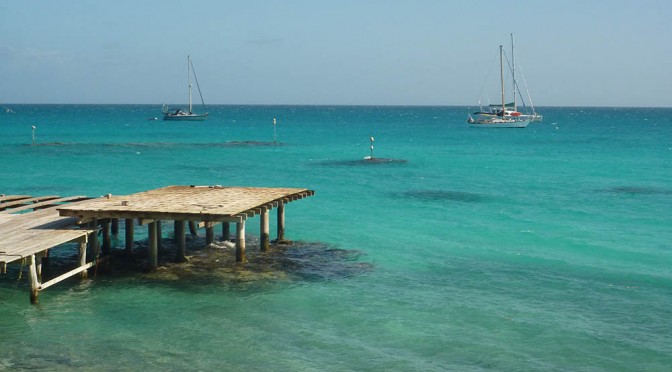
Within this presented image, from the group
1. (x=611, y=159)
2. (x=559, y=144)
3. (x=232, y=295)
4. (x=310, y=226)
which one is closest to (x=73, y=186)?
(x=310, y=226)

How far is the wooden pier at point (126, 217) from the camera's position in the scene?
1920 cm

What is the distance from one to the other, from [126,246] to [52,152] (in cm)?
4617

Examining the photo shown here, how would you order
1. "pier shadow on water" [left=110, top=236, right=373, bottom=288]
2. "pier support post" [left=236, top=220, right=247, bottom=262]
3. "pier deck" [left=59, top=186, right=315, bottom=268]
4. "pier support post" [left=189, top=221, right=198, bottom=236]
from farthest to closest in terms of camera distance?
"pier support post" [left=189, top=221, right=198, bottom=236], "pier support post" [left=236, top=220, right=247, bottom=262], "pier shadow on water" [left=110, top=236, right=373, bottom=288], "pier deck" [left=59, top=186, right=315, bottom=268]

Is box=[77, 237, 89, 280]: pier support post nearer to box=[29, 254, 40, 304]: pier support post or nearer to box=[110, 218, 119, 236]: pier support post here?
box=[29, 254, 40, 304]: pier support post

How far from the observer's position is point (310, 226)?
30.3 metres

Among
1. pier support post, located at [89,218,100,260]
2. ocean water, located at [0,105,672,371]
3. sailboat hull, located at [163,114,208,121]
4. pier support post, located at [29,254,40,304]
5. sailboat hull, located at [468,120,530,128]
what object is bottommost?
ocean water, located at [0,105,672,371]

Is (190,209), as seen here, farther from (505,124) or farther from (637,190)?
(505,124)

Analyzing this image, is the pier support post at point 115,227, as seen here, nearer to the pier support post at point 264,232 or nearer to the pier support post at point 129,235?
the pier support post at point 129,235

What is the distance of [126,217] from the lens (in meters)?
20.6

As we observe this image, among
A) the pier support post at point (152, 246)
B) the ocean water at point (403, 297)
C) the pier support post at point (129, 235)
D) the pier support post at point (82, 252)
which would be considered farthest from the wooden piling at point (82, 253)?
the pier support post at point (129, 235)

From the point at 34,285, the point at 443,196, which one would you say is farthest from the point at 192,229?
the point at 443,196

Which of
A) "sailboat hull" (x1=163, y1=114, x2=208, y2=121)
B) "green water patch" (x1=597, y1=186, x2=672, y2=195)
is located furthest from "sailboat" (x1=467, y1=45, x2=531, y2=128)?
"green water patch" (x1=597, y1=186, x2=672, y2=195)

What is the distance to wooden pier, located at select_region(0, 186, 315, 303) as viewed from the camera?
63.0 ft

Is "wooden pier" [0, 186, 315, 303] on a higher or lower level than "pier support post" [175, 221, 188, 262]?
higher
